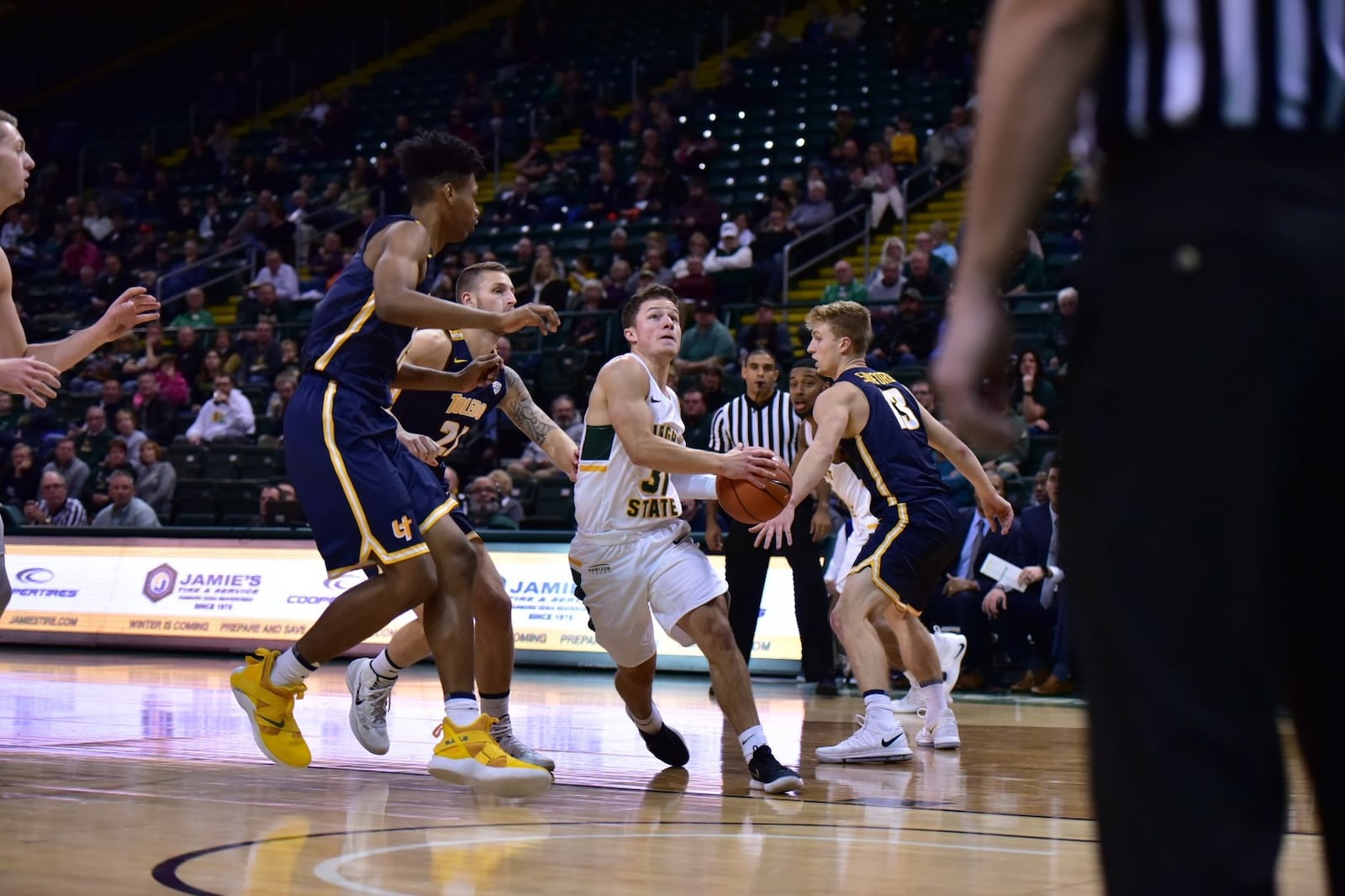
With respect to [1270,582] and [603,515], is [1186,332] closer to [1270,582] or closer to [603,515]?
[1270,582]

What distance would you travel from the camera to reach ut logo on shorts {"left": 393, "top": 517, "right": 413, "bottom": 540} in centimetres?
533

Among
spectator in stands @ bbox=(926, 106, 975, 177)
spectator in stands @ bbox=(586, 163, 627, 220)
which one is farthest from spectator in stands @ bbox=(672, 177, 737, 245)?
spectator in stands @ bbox=(926, 106, 975, 177)

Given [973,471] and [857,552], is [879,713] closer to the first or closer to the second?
[973,471]

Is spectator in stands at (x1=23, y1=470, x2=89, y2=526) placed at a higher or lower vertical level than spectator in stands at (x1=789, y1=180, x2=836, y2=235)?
lower

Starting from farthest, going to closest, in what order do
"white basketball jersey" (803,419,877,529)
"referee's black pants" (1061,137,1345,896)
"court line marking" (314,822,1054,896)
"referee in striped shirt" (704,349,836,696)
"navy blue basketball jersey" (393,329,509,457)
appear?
"referee in striped shirt" (704,349,836,696) → "white basketball jersey" (803,419,877,529) → "navy blue basketball jersey" (393,329,509,457) → "court line marking" (314,822,1054,896) → "referee's black pants" (1061,137,1345,896)

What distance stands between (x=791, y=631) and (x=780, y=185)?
7.83 m

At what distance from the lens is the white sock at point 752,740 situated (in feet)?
18.2

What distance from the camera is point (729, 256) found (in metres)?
16.7

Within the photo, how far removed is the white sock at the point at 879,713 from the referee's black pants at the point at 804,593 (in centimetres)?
334

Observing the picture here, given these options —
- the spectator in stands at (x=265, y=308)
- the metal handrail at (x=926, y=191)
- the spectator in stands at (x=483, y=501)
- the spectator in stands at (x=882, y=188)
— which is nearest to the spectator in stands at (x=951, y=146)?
the metal handrail at (x=926, y=191)

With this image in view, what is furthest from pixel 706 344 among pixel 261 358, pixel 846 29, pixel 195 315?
pixel 846 29

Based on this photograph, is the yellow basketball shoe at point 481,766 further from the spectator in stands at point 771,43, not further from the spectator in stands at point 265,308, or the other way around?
the spectator in stands at point 771,43

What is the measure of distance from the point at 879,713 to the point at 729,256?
10.4m

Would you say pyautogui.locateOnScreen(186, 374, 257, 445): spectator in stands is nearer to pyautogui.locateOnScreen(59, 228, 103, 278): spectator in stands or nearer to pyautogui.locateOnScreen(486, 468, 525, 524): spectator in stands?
pyautogui.locateOnScreen(486, 468, 525, 524): spectator in stands
